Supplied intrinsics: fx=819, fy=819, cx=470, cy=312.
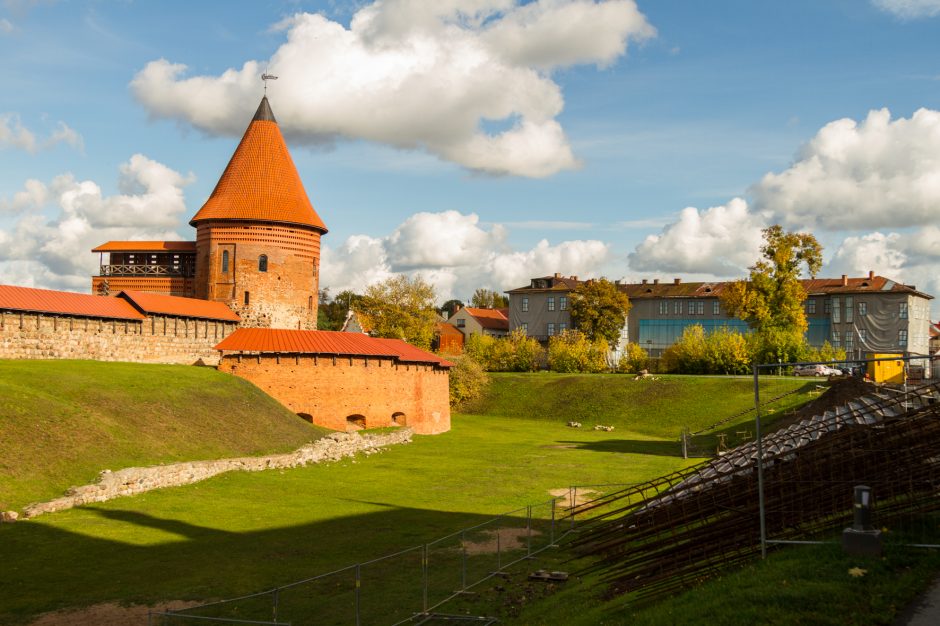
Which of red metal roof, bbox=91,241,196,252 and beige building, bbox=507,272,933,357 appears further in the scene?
beige building, bbox=507,272,933,357

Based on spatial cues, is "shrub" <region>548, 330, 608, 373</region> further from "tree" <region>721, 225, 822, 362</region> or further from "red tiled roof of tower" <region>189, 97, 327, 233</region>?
"red tiled roof of tower" <region>189, 97, 327, 233</region>

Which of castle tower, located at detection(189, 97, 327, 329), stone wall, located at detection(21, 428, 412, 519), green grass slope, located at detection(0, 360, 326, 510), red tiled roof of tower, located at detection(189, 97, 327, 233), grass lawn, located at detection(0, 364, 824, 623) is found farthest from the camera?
red tiled roof of tower, located at detection(189, 97, 327, 233)

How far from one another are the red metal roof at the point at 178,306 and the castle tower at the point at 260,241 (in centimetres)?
177

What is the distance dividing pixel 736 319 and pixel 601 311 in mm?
13196

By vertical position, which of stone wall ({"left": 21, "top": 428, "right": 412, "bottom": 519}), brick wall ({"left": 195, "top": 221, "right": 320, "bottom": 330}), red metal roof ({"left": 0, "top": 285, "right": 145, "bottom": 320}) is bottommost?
stone wall ({"left": 21, "top": 428, "right": 412, "bottom": 519})

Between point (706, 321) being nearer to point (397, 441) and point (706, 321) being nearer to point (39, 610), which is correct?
point (397, 441)

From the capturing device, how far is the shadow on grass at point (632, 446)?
1512 inches

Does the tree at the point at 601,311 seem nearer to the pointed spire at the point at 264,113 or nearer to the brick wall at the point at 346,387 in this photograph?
the brick wall at the point at 346,387

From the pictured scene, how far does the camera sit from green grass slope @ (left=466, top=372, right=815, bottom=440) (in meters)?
48.1

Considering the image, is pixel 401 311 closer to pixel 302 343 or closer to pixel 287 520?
pixel 302 343

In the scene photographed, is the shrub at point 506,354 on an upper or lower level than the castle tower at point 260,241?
lower

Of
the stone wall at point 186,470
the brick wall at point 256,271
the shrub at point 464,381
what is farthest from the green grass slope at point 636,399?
the stone wall at point 186,470

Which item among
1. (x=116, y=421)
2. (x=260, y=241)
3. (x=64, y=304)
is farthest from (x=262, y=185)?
(x=116, y=421)

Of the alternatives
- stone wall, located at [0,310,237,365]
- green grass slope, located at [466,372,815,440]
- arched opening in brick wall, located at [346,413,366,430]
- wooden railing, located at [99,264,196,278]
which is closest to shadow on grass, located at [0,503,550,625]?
stone wall, located at [0,310,237,365]
